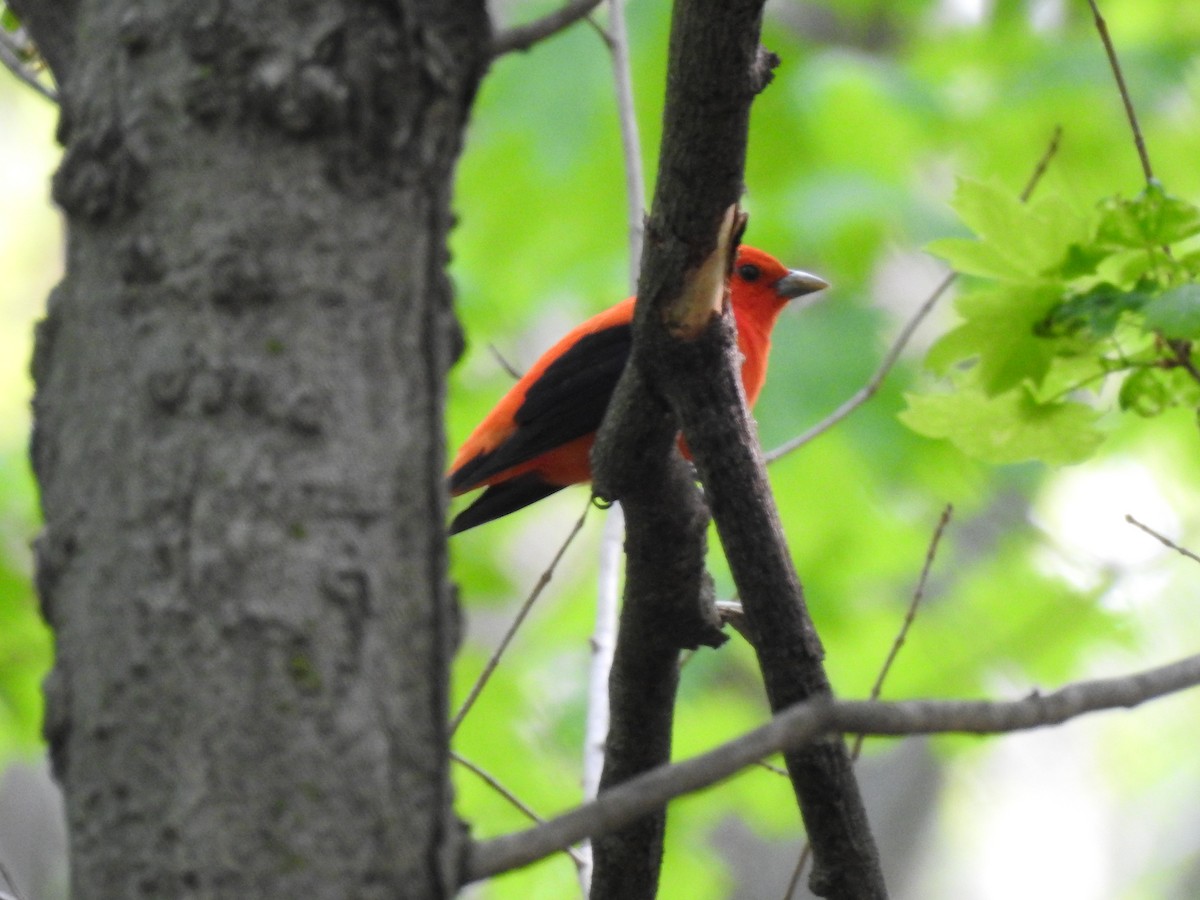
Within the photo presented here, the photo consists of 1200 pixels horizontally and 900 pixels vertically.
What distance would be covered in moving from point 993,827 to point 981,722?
2158 cm

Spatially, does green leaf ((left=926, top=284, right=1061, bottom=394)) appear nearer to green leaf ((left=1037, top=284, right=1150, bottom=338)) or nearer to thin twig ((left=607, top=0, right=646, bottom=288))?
green leaf ((left=1037, top=284, right=1150, bottom=338))

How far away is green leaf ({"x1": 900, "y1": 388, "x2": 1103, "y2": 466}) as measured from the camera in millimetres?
1959

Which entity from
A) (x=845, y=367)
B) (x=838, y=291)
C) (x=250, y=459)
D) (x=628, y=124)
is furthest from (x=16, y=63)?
(x=838, y=291)

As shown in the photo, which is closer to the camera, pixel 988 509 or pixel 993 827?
pixel 988 509

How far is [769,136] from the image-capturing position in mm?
7395

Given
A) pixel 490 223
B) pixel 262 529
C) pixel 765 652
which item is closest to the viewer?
pixel 262 529

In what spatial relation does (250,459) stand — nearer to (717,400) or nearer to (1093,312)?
(717,400)

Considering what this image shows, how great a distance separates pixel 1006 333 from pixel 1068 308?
9 cm

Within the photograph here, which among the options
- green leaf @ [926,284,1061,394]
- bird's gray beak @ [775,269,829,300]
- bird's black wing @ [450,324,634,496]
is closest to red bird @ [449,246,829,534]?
bird's black wing @ [450,324,634,496]

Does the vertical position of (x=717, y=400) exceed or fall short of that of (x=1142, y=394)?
it exceeds it

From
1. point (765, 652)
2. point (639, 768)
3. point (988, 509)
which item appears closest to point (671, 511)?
point (765, 652)

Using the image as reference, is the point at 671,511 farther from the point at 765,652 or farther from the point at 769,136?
the point at 769,136

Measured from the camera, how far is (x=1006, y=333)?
1.85m

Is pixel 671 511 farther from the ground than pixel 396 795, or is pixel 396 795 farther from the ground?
pixel 671 511
